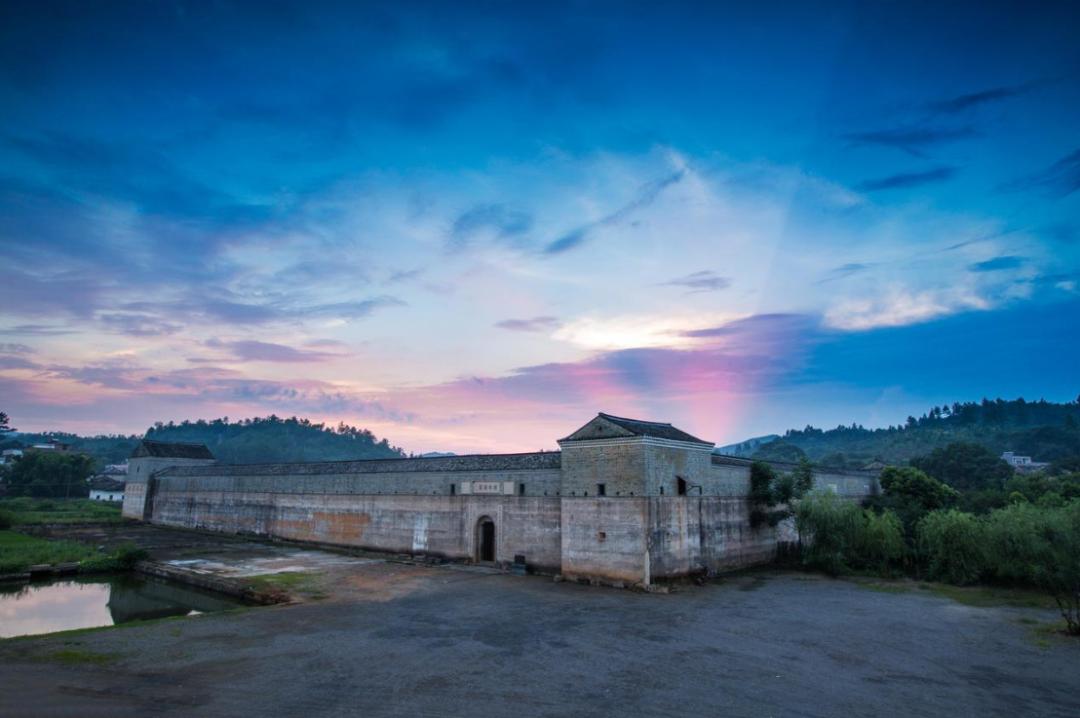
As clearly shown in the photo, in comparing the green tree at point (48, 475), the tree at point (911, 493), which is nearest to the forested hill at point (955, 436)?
the tree at point (911, 493)

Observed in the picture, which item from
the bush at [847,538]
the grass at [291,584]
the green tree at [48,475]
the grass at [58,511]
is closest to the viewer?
the grass at [291,584]

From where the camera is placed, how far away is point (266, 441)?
12681cm

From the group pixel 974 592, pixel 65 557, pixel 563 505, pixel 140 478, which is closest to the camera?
pixel 974 592

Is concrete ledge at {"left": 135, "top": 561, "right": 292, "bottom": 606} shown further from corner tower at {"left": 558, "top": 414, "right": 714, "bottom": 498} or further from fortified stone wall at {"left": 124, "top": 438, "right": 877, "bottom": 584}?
corner tower at {"left": 558, "top": 414, "right": 714, "bottom": 498}

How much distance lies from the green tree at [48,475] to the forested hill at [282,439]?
159 feet

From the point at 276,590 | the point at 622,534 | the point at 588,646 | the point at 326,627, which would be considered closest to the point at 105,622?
the point at 276,590

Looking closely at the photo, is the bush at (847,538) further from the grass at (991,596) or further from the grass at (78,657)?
the grass at (78,657)

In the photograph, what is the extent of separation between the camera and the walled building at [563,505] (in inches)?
780

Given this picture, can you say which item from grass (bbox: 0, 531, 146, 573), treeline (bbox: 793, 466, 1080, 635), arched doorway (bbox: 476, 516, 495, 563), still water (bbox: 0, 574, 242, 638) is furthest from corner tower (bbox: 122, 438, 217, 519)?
treeline (bbox: 793, 466, 1080, 635)

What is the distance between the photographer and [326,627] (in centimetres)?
1414

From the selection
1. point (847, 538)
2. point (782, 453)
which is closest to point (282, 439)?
point (782, 453)

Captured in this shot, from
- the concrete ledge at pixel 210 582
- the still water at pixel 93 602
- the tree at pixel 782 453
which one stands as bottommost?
the still water at pixel 93 602

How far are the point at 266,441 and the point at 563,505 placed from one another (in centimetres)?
12227

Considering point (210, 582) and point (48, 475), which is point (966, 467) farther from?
point (48, 475)
